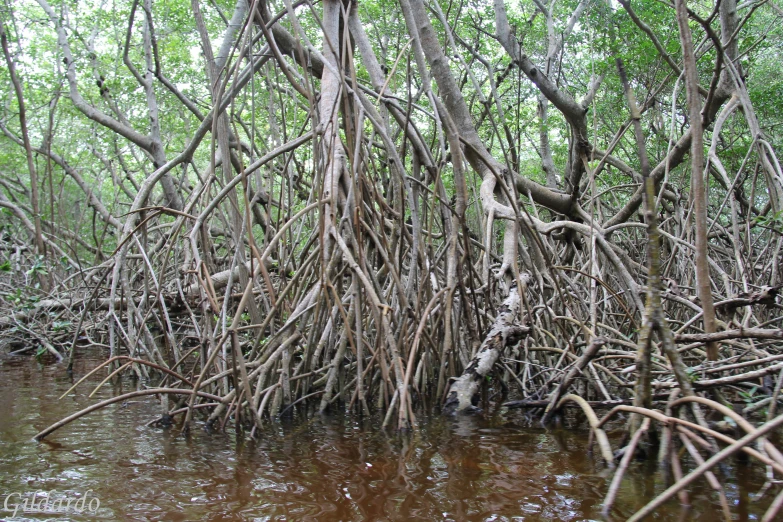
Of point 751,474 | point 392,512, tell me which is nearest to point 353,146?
point 392,512

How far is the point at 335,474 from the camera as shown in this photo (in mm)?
1922

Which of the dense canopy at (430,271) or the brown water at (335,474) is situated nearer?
the brown water at (335,474)

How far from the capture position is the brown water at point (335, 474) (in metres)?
1.61

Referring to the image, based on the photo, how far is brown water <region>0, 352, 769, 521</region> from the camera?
1609 millimetres

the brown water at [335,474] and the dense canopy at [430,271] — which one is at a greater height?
the dense canopy at [430,271]

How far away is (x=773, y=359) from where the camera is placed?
6.43 feet

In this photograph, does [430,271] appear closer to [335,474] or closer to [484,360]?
[484,360]

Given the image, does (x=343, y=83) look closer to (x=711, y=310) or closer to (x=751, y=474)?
(x=711, y=310)

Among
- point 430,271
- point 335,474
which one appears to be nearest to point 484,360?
point 430,271

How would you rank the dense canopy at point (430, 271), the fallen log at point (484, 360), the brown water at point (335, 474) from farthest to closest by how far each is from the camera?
the fallen log at point (484, 360)
the dense canopy at point (430, 271)
the brown water at point (335, 474)

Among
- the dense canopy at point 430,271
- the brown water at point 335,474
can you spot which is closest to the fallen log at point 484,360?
the dense canopy at point 430,271

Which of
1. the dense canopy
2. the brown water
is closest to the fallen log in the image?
the dense canopy

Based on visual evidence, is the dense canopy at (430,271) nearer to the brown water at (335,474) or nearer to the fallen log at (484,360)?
the fallen log at (484,360)

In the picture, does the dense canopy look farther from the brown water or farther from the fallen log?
the brown water
